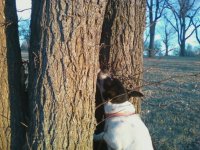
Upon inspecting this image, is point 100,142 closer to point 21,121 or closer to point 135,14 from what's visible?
point 21,121

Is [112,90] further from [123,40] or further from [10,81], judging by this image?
[10,81]

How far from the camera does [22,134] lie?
394 cm

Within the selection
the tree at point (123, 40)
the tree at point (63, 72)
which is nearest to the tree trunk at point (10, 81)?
the tree at point (63, 72)

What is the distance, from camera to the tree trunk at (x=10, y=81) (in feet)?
12.1

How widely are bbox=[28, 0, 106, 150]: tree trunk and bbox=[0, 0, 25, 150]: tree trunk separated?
197 millimetres

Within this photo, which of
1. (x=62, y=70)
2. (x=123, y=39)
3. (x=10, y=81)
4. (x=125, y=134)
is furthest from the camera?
(x=123, y=39)

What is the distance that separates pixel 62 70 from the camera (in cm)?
351

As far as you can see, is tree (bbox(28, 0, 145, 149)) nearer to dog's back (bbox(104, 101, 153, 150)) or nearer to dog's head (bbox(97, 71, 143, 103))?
dog's back (bbox(104, 101, 153, 150))

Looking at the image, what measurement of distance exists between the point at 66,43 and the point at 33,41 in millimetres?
387

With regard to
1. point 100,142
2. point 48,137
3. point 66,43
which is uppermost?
point 66,43

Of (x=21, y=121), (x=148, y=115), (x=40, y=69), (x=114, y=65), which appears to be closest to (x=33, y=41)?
(x=40, y=69)

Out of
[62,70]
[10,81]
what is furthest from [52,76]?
[10,81]

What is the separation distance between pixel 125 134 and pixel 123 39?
107cm

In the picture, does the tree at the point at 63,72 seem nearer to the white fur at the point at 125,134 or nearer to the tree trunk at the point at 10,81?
the tree trunk at the point at 10,81
